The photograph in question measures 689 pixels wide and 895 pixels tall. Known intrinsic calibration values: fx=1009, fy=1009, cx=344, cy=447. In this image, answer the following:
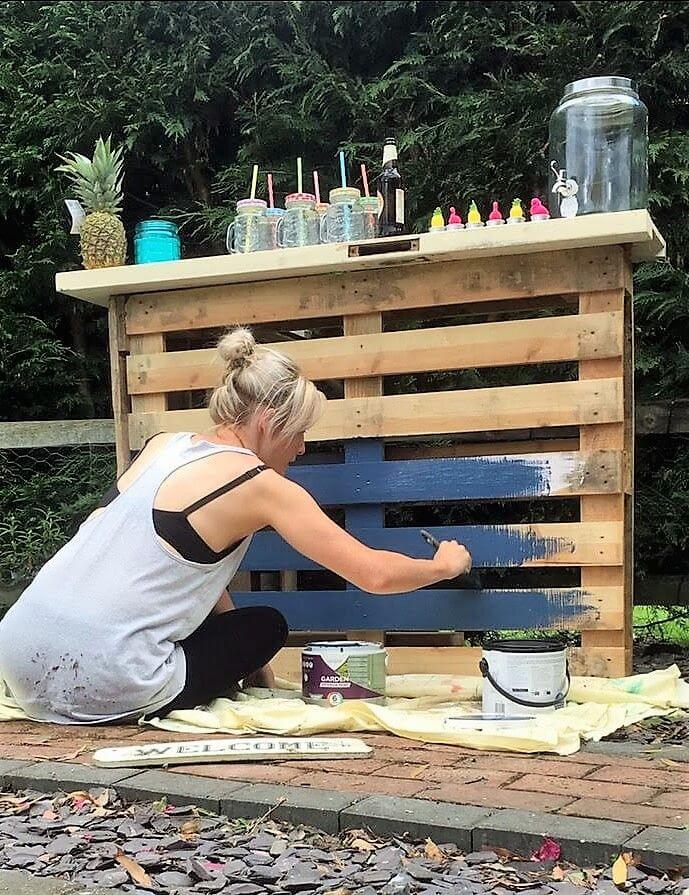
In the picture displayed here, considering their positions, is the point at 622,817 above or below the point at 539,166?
below

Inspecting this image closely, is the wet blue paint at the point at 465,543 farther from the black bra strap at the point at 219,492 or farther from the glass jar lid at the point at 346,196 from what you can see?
the glass jar lid at the point at 346,196

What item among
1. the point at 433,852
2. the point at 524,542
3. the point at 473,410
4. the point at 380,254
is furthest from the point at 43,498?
the point at 433,852

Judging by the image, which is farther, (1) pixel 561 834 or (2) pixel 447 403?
(2) pixel 447 403

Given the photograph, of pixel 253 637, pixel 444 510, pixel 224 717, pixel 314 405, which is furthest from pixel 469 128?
pixel 224 717

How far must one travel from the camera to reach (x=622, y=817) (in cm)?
172

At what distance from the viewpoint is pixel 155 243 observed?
11.5ft

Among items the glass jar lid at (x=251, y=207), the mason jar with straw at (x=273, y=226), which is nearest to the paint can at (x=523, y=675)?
the mason jar with straw at (x=273, y=226)

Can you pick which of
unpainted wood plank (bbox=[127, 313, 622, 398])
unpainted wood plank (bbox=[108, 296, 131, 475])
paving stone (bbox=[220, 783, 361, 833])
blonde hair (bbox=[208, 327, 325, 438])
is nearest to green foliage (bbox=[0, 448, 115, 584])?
unpainted wood plank (bbox=[108, 296, 131, 475])

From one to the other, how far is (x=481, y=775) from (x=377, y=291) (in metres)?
1.65

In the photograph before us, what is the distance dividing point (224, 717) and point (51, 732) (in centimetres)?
44

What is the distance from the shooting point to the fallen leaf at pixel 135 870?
5.03ft

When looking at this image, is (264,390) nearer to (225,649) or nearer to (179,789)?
(225,649)

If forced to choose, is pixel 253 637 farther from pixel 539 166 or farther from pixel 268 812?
pixel 539 166

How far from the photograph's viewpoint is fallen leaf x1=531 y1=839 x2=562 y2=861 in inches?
63.0
